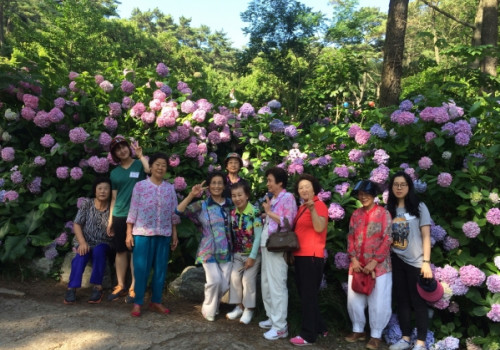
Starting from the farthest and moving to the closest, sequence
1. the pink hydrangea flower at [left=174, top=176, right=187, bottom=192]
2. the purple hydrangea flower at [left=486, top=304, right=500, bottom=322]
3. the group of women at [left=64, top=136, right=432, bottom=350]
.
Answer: the pink hydrangea flower at [left=174, top=176, right=187, bottom=192], the group of women at [left=64, top=136, right=432, bottom=350], the purple hydrangea flower at [left=486, top=304, right=500, bottom=322]

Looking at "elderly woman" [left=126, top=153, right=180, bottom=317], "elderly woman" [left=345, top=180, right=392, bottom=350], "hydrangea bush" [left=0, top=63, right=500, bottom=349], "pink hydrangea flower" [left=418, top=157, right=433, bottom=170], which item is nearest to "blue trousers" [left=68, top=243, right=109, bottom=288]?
"elderly woman" [left=126, top=153, right=180, bottom=317]

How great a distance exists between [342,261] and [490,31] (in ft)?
22.3

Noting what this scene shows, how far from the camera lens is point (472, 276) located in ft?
11.0

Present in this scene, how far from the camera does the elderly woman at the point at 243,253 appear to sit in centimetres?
371

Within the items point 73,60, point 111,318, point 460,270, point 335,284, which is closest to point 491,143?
point 460,270

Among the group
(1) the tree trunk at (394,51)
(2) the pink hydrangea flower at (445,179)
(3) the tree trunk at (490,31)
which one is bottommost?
(2) the pink hydrangea flower at (445,179)

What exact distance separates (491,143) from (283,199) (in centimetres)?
238

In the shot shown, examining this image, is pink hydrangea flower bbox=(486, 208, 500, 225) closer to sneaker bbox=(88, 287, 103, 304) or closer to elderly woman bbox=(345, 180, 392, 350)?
elderly woman bbox=(345, 180, 392, 350)

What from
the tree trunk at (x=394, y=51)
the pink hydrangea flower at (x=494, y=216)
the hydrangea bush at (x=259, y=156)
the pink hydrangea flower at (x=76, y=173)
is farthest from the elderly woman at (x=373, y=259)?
the pink hydrangea flower at (x=76, y=173)

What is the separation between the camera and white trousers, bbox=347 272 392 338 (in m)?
3.34

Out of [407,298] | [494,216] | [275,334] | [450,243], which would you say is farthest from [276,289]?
[494,216]

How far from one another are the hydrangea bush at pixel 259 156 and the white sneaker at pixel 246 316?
3.10 ft

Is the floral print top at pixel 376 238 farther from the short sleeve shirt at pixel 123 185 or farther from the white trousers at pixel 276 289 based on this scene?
the short sleeve shirt at pixel 123 185

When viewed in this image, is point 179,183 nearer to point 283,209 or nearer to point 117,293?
point 117,293
